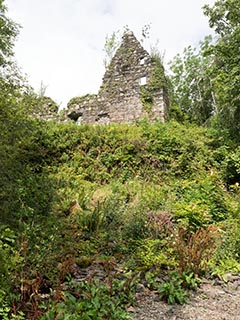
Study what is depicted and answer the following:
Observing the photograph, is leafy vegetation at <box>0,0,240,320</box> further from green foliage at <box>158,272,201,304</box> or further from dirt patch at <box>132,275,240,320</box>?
dirt patch at <box>132,275,240,320</box>

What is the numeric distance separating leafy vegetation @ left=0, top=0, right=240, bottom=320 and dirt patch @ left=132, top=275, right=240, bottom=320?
14 centimetres

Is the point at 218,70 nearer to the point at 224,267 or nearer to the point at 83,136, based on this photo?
the point at 83,136

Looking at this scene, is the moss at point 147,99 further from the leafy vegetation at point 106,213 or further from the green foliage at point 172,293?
the green foliage at point 172,293

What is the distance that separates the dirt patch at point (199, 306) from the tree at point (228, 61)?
788cm

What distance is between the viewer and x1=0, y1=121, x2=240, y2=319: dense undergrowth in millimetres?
4000

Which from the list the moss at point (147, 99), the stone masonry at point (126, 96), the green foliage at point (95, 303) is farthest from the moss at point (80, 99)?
the green foliage at point (95, 303)

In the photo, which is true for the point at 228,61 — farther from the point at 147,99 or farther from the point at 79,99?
the point at 79,99

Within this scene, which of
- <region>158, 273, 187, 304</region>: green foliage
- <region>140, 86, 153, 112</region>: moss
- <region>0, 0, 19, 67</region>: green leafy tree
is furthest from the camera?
<region>140, 86, 153, 112</region>: moss

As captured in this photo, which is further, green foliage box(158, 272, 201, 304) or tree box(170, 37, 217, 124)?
tree box(170, 37, 217, 124)

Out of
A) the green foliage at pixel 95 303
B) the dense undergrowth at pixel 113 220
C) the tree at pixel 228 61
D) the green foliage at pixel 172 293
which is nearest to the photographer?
the green foliage at pixel 95 303

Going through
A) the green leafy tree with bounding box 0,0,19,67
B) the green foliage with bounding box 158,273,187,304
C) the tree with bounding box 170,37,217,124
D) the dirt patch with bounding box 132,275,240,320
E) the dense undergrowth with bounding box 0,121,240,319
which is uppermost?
the tree with bounding box 170,37,217,124

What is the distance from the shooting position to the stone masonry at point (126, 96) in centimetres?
1399

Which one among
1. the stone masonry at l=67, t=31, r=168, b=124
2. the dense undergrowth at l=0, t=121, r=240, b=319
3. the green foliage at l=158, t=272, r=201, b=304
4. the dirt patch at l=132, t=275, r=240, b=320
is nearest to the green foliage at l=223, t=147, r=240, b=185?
the dense undergrowth at l=0, t=121, r=240, b=319

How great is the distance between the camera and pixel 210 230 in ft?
19.4
